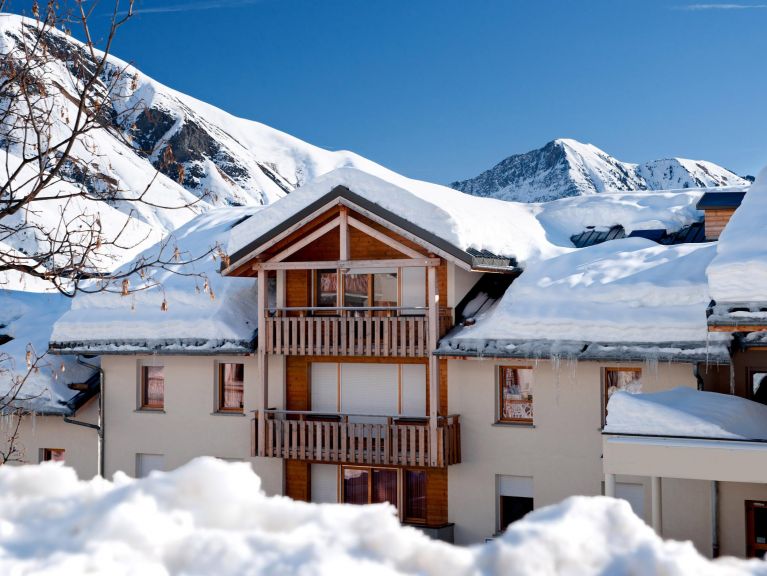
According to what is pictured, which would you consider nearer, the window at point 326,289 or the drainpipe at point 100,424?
the window at point 326,289

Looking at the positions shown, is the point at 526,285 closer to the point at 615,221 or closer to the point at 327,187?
the point at 327,187

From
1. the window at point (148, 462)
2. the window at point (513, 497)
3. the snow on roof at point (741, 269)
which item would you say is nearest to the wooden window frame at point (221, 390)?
the window at point (148, 462)

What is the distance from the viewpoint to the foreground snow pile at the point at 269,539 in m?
1.67

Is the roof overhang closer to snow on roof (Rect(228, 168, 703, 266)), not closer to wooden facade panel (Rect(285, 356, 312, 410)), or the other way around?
snow on roof (Rect(228, 168, 703, 266))

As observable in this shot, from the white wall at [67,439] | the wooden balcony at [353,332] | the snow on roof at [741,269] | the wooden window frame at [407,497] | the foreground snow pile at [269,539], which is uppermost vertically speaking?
the snow on roof at [741,269]

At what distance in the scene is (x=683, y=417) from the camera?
15078 mm

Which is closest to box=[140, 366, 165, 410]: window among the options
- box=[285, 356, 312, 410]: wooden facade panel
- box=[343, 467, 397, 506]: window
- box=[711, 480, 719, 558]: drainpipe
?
box=[285, 356, 312, 410]: wooden facade panel

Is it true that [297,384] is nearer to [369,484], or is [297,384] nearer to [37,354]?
[369,484]

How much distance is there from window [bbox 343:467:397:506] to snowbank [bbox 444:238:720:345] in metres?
3.68

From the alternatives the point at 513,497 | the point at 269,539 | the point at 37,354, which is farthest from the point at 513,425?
the point at 269,539

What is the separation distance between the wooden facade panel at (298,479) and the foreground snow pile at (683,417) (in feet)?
30.0

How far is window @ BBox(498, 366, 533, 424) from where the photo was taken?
2062 cm

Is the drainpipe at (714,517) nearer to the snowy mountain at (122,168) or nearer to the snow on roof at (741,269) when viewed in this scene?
the snow on roof at (741,269)

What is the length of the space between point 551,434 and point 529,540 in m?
18.9
